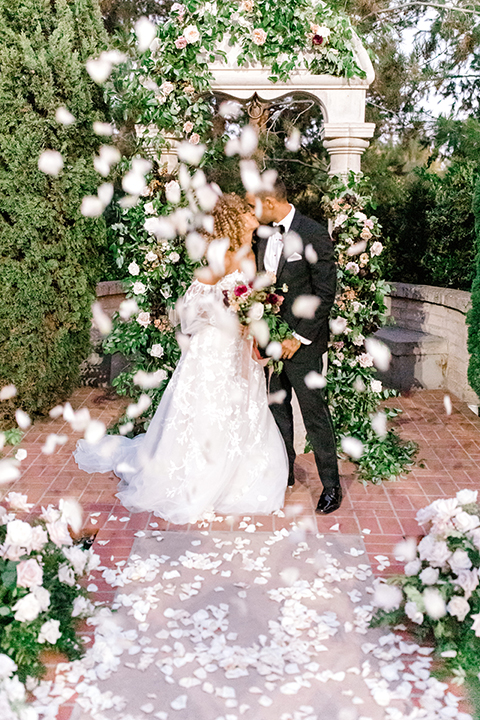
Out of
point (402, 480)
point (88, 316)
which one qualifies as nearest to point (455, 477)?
point (402, 480)

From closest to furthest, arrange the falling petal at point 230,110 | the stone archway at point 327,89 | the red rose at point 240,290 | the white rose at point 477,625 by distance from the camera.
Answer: the white rose at point 477,625 < the red rose at point 240,290 < the stone archway at point 327,89 < the falling petal at point 230,110

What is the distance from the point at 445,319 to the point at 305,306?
3.56 meters

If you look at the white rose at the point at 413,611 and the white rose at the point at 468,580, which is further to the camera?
the white rose at the point at 413,611

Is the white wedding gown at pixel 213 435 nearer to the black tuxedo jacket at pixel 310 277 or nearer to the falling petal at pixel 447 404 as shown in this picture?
the black tuxedo jacket at pixel 310 277

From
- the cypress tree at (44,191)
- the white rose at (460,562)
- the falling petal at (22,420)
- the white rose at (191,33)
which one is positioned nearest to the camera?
the white rose at (460,562)

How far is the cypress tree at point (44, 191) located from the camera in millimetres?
5426

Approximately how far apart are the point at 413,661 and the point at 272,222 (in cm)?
265

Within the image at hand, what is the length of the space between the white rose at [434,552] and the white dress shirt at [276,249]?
5.30 feet

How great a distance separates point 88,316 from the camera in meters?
6.09

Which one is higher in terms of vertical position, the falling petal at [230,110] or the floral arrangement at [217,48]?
the floral arrangement at [217,48]

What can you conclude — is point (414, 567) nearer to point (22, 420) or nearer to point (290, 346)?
point (290, 346)

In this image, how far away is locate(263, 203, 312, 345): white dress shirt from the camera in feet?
14.0

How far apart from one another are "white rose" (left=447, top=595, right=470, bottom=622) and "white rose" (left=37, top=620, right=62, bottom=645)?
1649 millimetres

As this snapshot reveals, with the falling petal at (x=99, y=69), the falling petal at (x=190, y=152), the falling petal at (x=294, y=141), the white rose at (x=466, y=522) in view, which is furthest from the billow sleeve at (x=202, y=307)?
the falling petal at (x=294, y=141)
